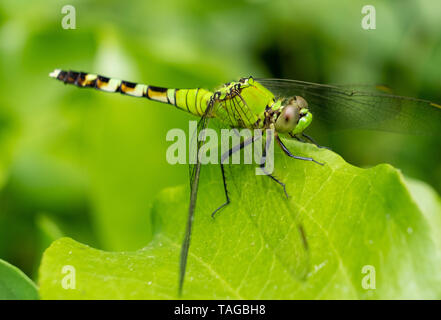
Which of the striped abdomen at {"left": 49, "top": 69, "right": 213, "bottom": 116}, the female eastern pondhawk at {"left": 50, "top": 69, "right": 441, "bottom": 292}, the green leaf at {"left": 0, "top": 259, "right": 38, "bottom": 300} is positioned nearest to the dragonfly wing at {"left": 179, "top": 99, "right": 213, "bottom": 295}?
the female eastern pondhawk at {"left": 50, "top": 69, "right": 441, "bottom": 292}

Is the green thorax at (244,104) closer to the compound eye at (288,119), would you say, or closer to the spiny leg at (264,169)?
the compound eye at (288,119)

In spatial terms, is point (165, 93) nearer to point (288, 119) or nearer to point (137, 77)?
point (137, 77)

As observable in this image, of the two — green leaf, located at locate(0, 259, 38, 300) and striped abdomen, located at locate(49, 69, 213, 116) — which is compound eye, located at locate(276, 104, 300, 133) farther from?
green leaf, located at locate(0, 259, 38, 300)

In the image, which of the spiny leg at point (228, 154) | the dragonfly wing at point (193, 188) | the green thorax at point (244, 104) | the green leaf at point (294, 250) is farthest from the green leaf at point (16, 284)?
the green thorax at point (244, 104)

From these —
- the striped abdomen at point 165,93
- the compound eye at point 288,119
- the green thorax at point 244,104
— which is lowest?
the compound eye at point 288,119

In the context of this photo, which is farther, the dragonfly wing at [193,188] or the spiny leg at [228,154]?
the spiny leg at [228,154]

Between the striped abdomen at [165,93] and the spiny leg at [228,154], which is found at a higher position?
the striped abdomen at [165,93]

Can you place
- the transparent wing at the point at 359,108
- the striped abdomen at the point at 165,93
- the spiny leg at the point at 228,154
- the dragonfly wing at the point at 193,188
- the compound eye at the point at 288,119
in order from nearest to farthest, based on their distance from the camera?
the dragonfly wing at the point at 193,188
the spiny leg at the point at 228,154
the compound eye at the point at 288,119
the transparent wing at the point at 359,108
the striped abdomen at the point at 165,93
